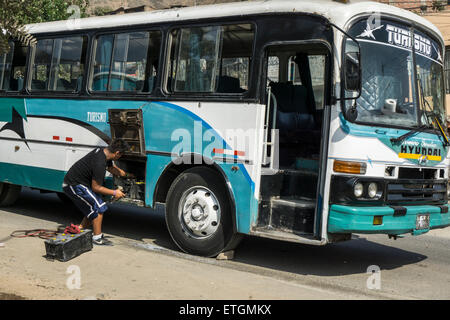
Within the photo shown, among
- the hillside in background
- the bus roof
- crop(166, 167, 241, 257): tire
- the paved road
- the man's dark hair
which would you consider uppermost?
the hillside in background

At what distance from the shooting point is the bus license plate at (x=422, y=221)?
701 cm

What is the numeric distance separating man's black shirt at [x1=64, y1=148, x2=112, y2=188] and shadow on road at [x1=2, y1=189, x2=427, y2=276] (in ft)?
4.36

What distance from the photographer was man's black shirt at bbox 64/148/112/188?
805 centimetres

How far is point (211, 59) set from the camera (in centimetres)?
764

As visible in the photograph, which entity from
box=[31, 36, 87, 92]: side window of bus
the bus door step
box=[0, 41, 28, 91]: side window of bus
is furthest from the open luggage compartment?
box=[0, 41, 28, 91]: side window of bus

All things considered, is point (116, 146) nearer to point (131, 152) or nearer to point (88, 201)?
point (131, 152)

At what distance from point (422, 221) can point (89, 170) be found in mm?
4389

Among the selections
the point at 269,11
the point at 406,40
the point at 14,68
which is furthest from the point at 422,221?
the point at 14,68

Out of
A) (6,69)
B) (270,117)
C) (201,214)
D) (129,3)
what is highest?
(129,3)

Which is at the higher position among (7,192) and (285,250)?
(7,192)

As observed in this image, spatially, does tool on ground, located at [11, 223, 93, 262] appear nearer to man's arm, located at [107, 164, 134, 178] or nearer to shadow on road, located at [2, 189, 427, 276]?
man's arm, located at [107, 164, 134, 178]

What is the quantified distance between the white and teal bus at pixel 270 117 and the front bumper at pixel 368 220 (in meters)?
0.02

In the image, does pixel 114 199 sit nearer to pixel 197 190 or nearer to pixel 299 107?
pixel 197 190

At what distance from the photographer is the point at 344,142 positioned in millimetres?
6547
